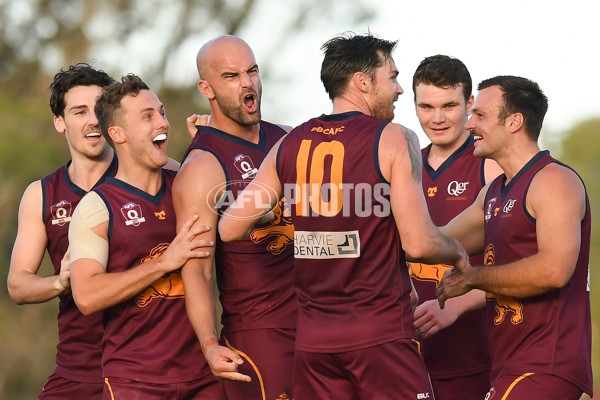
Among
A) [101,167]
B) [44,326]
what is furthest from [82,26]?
[101,167]

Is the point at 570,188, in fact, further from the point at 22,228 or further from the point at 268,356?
the point at 22,228

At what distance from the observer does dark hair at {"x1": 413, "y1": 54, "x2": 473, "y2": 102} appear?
704 cm

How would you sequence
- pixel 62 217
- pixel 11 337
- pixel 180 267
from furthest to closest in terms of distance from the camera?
pixel 11 337, pixel 62 217, pixel 180 267

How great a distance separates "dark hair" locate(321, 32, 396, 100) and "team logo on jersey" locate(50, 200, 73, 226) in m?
2.27

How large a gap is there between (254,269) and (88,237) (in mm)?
1120

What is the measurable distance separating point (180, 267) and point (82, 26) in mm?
17756

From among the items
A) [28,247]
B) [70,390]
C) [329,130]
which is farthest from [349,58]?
[70,390]

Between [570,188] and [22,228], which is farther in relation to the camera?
[22,228]

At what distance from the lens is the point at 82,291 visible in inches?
224

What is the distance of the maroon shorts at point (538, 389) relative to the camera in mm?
5352

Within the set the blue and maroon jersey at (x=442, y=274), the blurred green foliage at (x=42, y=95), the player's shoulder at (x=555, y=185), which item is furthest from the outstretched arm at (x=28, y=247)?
the blurred green foliage at (x=42, y=95)

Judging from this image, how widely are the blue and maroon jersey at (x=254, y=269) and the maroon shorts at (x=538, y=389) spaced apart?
4.90 feet

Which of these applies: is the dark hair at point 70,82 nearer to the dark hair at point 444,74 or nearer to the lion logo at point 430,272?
the dark hair at point 444,74

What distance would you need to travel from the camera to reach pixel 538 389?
5.36 metres
